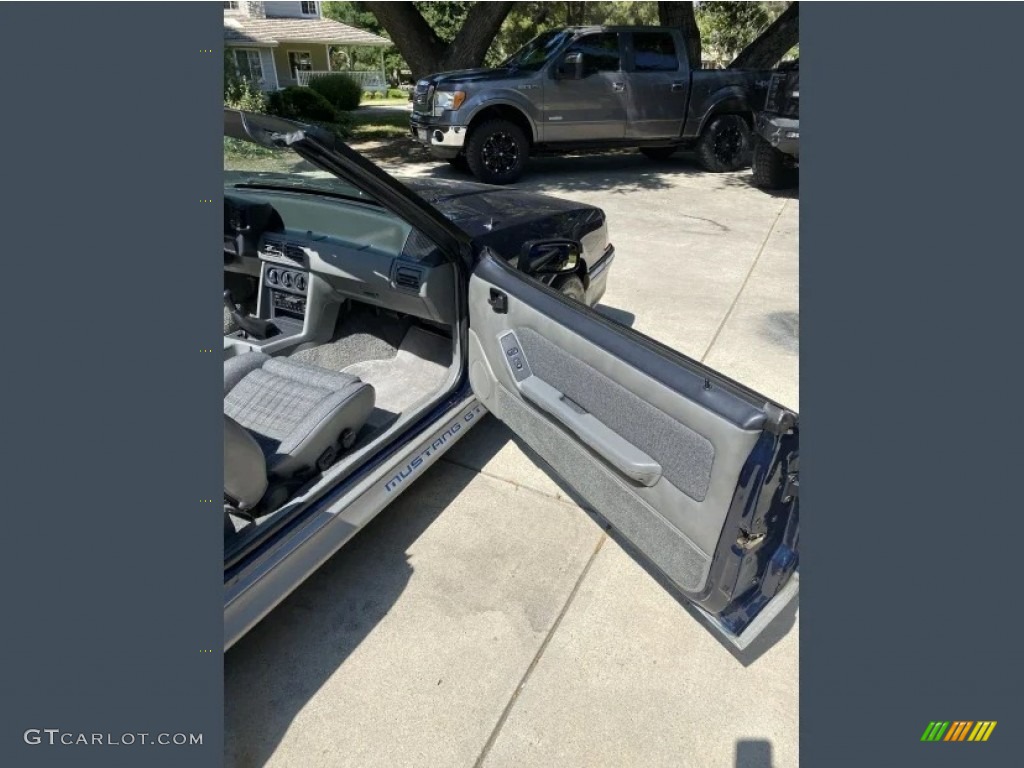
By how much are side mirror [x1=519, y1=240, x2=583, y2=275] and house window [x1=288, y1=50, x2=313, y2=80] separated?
109ft

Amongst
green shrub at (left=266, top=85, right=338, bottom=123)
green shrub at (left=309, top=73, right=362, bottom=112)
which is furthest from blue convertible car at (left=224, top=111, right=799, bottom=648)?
green shrub at (left=309, top=73, right=362, bottom=112)

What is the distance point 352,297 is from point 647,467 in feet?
6.51

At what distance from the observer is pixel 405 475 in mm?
2387

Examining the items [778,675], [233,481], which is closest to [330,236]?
[233,481]

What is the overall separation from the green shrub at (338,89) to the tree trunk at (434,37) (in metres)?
9.64

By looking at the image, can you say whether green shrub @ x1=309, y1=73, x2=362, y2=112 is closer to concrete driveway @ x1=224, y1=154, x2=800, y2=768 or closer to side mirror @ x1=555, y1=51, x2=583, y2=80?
side mirror @ x1=555, y1=51, x2=583, y2=80

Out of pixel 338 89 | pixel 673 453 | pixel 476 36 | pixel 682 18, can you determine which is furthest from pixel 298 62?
pixel 673 453

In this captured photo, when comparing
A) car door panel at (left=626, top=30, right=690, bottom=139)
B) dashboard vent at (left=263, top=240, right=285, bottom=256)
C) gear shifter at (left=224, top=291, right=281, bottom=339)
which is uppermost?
car door panel at (left=626, top=30, right=690, bottom=139)

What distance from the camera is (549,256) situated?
2.97 m

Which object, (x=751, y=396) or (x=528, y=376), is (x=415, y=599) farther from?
(x=751, y=396)

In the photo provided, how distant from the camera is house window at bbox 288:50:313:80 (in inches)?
1220

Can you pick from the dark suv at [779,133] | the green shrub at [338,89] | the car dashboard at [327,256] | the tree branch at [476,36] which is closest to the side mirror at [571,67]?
the dark suv at [779,133]

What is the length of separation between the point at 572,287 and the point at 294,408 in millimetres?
1561

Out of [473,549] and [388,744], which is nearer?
[388,744]
